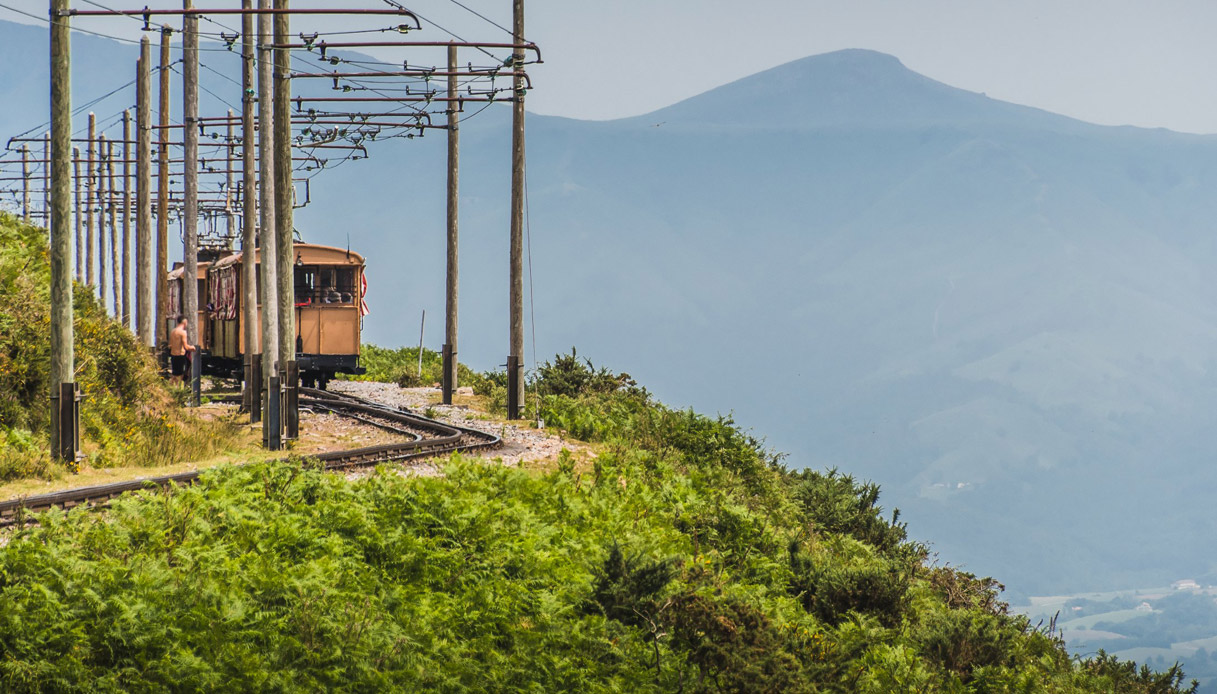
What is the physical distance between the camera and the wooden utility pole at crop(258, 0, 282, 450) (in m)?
17.5

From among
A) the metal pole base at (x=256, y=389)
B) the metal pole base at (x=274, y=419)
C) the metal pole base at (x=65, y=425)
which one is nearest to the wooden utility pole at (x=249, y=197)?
the metal pole base at (x=256, y=389)

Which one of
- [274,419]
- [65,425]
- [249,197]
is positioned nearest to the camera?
[65,425]

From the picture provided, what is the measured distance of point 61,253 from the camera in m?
14.7

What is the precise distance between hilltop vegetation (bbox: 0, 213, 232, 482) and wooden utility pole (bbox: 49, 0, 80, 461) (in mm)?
422

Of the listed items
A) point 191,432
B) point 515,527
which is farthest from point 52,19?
point 515,527

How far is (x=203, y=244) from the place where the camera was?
1417 inches

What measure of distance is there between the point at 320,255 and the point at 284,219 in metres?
8.60

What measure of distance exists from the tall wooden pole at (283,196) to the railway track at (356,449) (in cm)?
261

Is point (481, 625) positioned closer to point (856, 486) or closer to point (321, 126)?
point (856, 486)

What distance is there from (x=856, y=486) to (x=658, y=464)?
215 inches

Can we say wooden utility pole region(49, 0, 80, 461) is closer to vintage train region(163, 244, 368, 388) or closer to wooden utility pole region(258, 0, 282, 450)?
wooden utility pole region(258, 0, 282, 450)

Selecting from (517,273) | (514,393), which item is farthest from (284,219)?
(514,393)

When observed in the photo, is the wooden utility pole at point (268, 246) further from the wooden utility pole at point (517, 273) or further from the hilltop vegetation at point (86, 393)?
the wooden utility pole at point (517, 273)

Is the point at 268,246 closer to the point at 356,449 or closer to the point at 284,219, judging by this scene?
the point at 284,219
